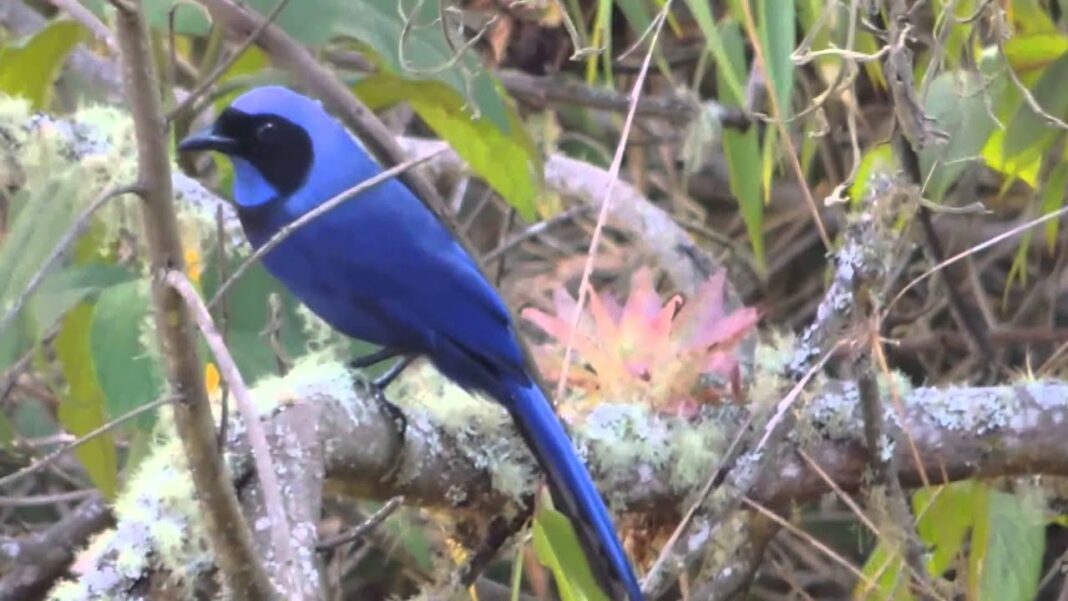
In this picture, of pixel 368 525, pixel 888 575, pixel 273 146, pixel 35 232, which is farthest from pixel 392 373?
pixel 368 525

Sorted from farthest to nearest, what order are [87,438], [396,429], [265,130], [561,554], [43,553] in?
[43,553]
[265,130]
[396,429]
[561,554]
[87,438]

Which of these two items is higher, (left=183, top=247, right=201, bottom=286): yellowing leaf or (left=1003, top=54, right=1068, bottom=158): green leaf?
(left=183, top=247, right=201, bottom=286): yellowing leaf

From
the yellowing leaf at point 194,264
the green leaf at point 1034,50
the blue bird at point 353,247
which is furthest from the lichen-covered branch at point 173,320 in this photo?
the green leaf at point 1034,50

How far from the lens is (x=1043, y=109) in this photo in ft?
4.64

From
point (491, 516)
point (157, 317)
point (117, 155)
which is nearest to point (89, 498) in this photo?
point (117, 155)

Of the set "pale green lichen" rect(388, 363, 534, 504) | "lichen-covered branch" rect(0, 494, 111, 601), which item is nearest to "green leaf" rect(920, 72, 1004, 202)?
"pale green lichen" rect(388, 363, 534, 504)

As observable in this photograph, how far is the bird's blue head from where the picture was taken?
1.68 metres

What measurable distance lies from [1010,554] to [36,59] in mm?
1099

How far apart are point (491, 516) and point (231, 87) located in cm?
58

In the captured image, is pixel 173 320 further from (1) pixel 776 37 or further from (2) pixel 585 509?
(2) pixel 585 509

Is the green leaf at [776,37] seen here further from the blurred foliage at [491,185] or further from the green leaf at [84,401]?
the green leaf at [84,401]

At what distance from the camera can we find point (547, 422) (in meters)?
1.39

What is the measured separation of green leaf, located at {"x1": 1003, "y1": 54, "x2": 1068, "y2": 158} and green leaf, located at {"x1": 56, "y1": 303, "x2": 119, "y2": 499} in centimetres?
92

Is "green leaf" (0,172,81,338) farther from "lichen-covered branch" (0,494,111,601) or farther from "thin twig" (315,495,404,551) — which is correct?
"lichen-covered branch" (0,494,111,601)
